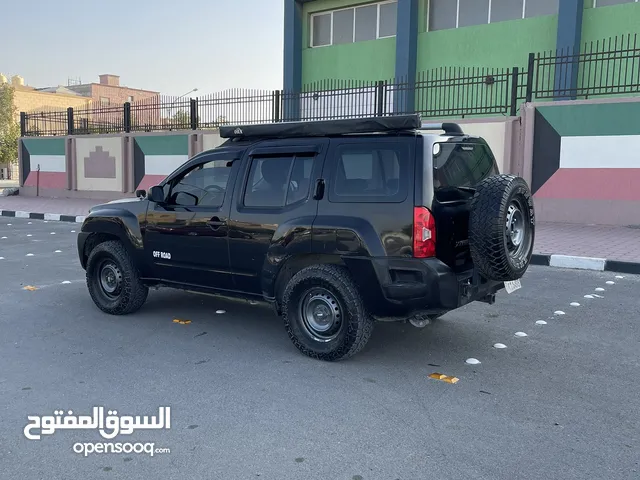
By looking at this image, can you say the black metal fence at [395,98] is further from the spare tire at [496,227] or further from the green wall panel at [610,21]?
the spare tire at [496,227]

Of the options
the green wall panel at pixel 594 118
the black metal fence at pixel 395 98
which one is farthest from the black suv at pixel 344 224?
the black metal fence at pixel 395 98

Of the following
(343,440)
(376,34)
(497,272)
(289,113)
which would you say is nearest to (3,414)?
(343,440)

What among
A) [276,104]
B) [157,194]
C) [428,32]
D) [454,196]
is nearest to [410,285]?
[454,196]

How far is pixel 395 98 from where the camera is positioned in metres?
15.9

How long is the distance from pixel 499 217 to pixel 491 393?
1236mm

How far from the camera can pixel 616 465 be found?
3.14m

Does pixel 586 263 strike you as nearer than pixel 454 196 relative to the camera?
No

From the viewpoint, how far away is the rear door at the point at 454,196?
442 centimetres

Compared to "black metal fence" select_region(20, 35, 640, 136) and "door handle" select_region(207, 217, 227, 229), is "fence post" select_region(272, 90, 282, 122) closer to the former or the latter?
"black metal fence" select_region(20, 35, 640, 136)

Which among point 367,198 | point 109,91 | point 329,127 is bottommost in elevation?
point 367,198

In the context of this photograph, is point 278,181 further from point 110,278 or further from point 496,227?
point 110,278

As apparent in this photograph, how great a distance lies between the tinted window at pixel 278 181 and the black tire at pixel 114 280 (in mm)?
1602

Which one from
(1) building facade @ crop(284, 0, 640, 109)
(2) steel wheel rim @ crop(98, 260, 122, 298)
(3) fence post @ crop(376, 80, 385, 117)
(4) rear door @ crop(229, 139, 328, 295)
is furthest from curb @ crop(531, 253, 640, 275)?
(1) building facade @ crop(284, 0, 640, 109)

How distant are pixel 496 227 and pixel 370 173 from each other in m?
1.03
